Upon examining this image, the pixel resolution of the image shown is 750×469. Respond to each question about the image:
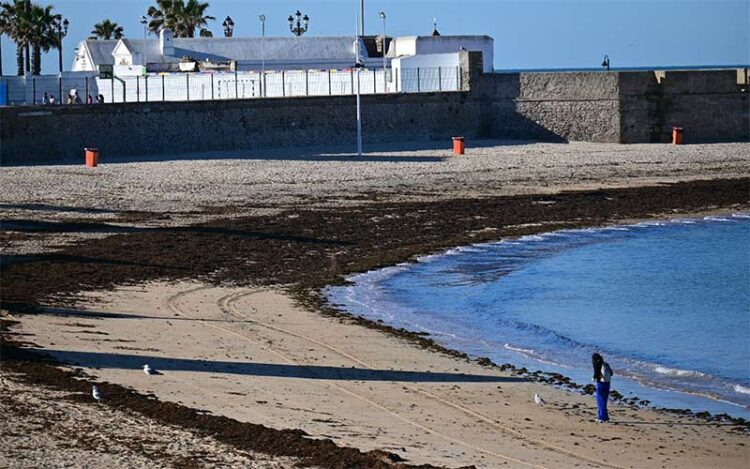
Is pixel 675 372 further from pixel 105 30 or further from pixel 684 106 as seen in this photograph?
pixel 105 30

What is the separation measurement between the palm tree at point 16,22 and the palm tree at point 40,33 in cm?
41

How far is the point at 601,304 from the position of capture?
22.1 meters

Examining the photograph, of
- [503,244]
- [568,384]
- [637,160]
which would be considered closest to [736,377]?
[568,384]

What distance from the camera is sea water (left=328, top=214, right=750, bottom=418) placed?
53.9ft

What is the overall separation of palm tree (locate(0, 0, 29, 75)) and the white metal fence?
23.3m

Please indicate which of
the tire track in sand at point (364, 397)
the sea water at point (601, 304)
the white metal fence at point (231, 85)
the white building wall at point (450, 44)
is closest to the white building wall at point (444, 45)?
the white building wall at point (450, 44)

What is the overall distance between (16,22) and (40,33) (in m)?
1.71

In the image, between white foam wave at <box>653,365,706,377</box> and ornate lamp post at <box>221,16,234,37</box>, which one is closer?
white foam wave at <box>653,365,706,377</box>

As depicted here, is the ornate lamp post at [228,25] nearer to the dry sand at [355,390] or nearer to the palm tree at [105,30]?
the palm tree at [105,30]

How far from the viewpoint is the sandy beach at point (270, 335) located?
11562mm

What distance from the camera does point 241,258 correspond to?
2383 centimetres

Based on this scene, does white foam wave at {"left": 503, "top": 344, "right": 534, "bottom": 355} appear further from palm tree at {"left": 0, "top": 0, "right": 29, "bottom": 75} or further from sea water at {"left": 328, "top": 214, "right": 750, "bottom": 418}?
palm tree at {"left": 0, "top": 0, "right": 29, "bottom": 75}

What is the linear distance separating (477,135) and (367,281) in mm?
31643

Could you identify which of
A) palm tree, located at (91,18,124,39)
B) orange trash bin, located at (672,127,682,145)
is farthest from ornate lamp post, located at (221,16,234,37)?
orange trash bin, located at (672,127,682,145)
